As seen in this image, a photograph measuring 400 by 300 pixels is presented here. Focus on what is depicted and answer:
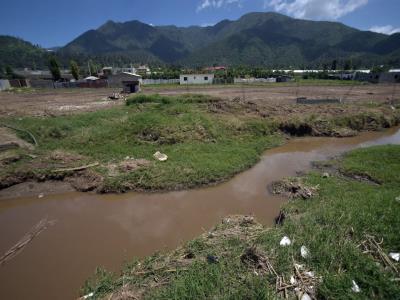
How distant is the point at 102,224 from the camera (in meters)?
7.13

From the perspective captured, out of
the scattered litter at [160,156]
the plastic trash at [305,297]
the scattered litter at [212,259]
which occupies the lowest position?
the scattered litter at [160,156]

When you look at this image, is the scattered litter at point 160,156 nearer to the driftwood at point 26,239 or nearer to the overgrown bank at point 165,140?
the overgrown bank at point 165,140

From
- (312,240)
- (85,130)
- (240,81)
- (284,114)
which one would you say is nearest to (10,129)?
(85,130)

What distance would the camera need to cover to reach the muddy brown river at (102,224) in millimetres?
5348

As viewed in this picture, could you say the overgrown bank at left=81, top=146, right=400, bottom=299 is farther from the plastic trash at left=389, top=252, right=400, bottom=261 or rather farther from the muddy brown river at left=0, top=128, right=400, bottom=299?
the muddy brown river at left=0, top=128, right=400, bottom=299

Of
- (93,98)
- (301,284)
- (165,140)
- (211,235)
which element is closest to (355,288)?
(301,284)

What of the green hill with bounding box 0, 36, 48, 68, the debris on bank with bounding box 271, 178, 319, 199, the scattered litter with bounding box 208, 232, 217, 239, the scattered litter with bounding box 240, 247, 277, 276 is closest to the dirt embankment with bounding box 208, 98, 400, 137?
the debris on bank with bounding box 271, 178, 319, 199

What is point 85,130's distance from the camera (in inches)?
526

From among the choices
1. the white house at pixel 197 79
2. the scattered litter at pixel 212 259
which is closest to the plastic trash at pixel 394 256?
the scattered litter at pixel 212 259

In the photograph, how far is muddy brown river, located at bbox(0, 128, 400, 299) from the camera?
5.35 metres

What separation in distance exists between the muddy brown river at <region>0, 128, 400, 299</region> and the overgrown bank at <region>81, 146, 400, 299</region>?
2.49ft

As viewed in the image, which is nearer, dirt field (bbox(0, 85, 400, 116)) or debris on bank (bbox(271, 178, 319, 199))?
debris on bank (bbox(271, 178, 319, 199))

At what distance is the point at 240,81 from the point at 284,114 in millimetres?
40567

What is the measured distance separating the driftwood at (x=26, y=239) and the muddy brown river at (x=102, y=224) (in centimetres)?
14
